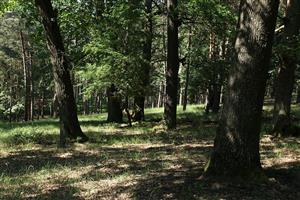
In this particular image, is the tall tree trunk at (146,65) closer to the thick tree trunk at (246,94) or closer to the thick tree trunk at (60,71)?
the thick tree trunk at (60,71)

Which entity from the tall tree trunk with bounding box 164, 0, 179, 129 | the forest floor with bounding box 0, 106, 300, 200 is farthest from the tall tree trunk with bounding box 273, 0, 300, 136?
the tall tree trunk with bounding box 164, 0, 179, 129

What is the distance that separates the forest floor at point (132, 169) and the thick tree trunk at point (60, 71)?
2.52 feet

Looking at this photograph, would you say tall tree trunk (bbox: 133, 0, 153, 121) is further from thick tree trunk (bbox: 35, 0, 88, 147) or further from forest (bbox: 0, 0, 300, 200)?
thick tree trunk (bbox: 35, 0, 88, 147)

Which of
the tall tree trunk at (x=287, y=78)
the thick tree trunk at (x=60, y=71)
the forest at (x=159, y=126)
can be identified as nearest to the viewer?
the forest at (x=159, y=126)

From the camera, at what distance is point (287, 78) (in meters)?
14.4

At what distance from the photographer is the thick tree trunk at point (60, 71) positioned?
1438 centimetres

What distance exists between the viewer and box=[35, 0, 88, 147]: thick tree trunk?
14383 millimetres

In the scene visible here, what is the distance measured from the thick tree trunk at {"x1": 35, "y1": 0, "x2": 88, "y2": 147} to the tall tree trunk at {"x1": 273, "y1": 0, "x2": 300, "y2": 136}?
6.84 m

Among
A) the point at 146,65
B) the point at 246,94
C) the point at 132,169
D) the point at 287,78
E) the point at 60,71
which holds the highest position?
the point at 146,65

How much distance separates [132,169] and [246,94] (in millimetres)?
3601

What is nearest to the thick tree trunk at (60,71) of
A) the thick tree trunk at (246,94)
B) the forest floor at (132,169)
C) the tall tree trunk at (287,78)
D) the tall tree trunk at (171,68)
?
the forest floor at (132,169)

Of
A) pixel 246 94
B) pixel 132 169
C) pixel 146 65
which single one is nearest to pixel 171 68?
pixel 146 65

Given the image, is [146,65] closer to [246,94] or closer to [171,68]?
[171,68]

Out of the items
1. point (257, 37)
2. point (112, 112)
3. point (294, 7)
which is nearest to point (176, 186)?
point (257, 37)
